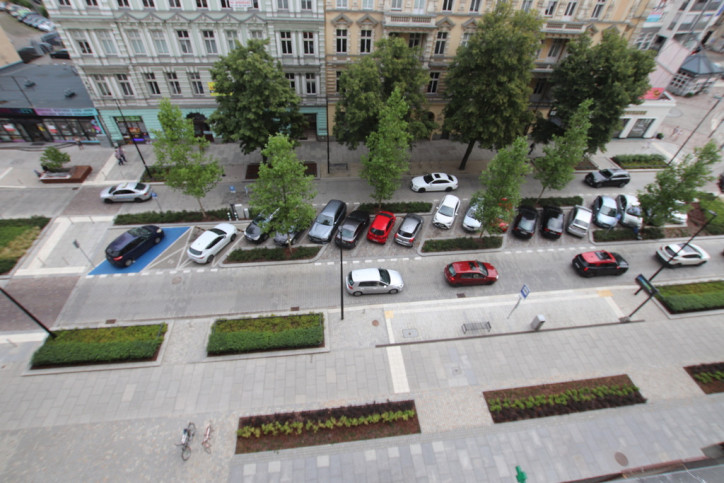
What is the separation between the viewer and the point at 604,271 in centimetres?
2514

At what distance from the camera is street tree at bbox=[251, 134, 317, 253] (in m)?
21.8

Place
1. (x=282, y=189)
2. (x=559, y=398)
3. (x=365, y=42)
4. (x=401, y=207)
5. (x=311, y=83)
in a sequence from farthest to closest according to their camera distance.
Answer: (x=311, y=83)
(x=365, y=42)
(x=401, y=207)
(x=282, y=189)
(x=559, y=398)

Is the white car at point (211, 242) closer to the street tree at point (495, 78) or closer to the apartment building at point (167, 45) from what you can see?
the apartment building at point (167, 45)

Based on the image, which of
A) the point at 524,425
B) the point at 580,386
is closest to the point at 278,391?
the point at 524,425

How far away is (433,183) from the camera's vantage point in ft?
105

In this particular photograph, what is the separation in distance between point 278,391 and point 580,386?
15.9m

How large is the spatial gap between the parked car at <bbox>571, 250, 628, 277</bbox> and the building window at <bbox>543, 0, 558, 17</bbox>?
22510 millimetres

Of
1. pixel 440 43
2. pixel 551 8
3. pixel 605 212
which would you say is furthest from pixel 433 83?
pixel 605 212

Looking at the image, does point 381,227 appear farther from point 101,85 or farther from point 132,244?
point 101,85

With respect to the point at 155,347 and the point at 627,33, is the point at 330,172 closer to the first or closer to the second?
the point at 155,347

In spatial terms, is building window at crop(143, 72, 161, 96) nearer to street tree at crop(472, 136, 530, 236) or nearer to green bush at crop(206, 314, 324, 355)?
green bush at crop(206, 314, 324, 355)

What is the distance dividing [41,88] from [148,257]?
87.3ft

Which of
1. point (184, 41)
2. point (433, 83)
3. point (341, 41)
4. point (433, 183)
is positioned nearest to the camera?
point (184, 41)

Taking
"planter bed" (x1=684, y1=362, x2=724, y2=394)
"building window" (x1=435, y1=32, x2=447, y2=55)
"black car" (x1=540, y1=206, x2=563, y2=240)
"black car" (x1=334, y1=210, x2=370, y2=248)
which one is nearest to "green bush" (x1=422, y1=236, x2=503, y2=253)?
"black car" (x1=540, y1=206, x2=563, y2=240)
